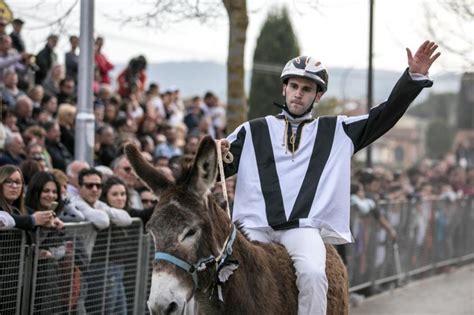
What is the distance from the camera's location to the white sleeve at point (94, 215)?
901cm

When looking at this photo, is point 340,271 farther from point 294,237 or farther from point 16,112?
point 16,112

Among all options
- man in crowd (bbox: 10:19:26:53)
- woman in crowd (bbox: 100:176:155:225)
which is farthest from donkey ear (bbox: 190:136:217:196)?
man in crowd (bbox: 10:19:26:53)

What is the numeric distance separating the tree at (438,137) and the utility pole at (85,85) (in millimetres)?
94741

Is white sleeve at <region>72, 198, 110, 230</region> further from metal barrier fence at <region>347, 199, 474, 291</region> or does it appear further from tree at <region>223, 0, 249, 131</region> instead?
metal barrier fence at <region>347, 199, 474, 291</region>

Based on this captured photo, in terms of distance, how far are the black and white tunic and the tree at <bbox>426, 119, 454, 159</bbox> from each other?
97584 mm

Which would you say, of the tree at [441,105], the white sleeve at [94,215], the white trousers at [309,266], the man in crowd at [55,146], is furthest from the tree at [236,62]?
the tree at [441,105]

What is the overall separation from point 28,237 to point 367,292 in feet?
Answer: 26.0

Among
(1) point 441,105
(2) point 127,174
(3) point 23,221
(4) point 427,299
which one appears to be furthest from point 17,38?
(1) point 441,105

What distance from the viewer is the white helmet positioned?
22.4 ft

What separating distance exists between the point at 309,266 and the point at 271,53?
29.8 meters

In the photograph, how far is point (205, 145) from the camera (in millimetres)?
5539

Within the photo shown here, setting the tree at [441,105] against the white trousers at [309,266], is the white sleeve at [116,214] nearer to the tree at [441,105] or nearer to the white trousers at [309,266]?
the white trousers at [309,266]

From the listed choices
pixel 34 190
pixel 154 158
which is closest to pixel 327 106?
pixel 154 158

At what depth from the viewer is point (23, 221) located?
310 inches
